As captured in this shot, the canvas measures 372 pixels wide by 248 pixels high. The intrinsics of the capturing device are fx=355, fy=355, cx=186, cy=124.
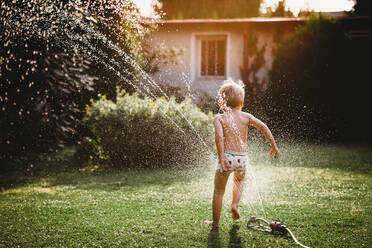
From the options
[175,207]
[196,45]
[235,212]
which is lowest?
[175,207]

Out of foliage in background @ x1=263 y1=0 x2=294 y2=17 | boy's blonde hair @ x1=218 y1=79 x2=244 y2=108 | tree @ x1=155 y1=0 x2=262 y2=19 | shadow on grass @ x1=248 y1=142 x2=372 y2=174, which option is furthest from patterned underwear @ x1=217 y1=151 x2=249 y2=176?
tree @ x1=155 y1=0 x2=262 y2=19

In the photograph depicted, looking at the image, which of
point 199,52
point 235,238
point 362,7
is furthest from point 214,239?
point 362,7

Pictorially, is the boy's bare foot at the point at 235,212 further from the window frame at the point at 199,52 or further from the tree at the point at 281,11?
the tree at the point at 281,11

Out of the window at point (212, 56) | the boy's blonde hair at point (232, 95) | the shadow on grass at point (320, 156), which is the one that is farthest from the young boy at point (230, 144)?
the window at point (212, 56)

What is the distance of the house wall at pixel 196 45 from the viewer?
1263cm

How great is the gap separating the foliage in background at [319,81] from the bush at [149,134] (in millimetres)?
3997

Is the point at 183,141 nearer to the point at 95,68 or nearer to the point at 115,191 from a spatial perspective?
the point at 115,191

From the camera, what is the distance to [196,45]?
13375mm

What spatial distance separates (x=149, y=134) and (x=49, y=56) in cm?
265

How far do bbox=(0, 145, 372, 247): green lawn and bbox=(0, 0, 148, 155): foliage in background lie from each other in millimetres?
1088

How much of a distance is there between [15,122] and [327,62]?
27.9ft

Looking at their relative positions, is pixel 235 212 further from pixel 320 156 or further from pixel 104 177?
pixel 320 156

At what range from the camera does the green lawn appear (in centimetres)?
321

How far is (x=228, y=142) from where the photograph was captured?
3389mm
